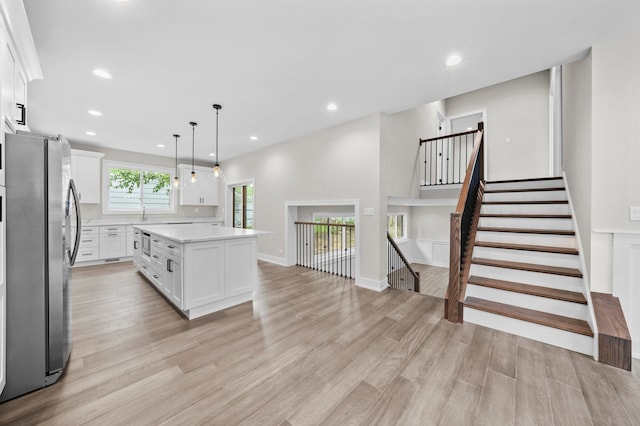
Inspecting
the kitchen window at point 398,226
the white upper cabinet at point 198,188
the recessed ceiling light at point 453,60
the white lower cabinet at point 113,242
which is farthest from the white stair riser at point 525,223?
the white lower cabinet at point 113,242

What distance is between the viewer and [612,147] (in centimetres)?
220

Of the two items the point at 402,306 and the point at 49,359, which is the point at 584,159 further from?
the point at 49,359

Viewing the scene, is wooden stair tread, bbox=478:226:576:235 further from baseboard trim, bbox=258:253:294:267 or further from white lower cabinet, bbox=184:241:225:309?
baseboard trim, bbox=258:253:294:267

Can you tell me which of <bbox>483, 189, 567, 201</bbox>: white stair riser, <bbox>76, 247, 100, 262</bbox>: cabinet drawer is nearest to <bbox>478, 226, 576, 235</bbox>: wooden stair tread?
<bbox>483, 189, 567, 201</bbox>: white stair riser

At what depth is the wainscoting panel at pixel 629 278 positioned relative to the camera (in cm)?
208

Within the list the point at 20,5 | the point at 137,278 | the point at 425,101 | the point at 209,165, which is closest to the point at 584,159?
the point at 425,101

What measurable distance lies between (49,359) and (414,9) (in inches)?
144

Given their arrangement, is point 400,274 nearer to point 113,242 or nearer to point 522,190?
point 522,190

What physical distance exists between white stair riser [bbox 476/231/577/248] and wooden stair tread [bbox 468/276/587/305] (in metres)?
0.65

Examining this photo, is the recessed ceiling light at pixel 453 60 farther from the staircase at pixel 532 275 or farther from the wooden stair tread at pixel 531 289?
the wooden stair tread at pixel 531 289

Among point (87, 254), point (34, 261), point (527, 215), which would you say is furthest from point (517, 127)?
point (87, 254)

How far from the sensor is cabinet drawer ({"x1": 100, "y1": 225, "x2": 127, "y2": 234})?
5467 mm

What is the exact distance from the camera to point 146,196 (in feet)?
21.8

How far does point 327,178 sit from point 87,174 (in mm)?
5377
